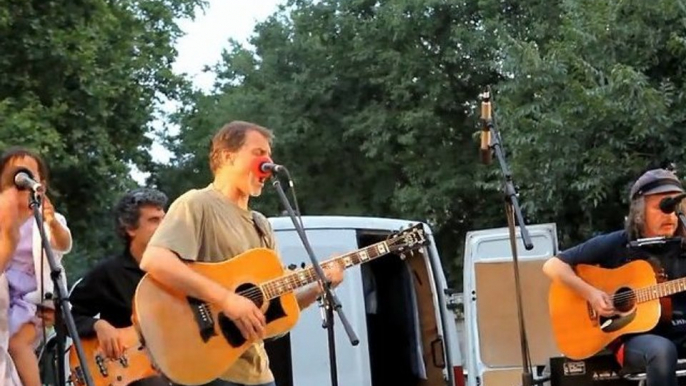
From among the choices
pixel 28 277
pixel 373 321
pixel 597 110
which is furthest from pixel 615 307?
pixel 597 110

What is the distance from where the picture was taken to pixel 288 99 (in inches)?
865

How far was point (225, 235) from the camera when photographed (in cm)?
433

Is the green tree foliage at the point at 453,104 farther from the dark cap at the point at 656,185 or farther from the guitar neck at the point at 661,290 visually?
the guitar neck at the point at 661,290

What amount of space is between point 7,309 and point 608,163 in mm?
7436

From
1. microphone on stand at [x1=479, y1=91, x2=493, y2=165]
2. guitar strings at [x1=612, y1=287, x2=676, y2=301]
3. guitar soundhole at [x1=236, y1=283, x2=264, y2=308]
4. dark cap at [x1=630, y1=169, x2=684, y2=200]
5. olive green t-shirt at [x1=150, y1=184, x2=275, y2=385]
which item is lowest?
guitar strings at [x1=612, y1=287, x2=676, y2=301]

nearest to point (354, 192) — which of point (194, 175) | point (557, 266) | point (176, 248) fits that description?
point (194, 175)

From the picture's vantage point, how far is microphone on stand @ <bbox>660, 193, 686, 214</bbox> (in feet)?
17.3

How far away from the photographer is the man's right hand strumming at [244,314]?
4223 mm

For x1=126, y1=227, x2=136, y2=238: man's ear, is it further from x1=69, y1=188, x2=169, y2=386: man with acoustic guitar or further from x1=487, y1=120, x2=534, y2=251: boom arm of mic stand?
x1=487, y1=120, x2=534, y2=251: boom arm of mic stand

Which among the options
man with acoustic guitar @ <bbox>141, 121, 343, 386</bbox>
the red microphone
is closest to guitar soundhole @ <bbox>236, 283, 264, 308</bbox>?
man with acoustic guitar @ <bbox>141, 121, 343, 386</bbox>

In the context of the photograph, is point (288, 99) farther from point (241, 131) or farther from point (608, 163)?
point (241, 131)

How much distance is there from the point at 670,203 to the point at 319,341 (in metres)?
2.05

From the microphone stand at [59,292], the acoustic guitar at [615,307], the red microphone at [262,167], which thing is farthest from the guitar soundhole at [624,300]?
the microphone stand at [59,292]

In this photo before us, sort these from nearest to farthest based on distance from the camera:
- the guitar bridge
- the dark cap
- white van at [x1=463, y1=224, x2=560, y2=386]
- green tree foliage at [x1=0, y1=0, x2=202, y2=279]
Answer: the guitar bridge, the dark cap, white van at [x1=463, y1=224, x2=560, y2=386], green tree foliage at [x1=0, y1=0, x2=202, y2=279]
